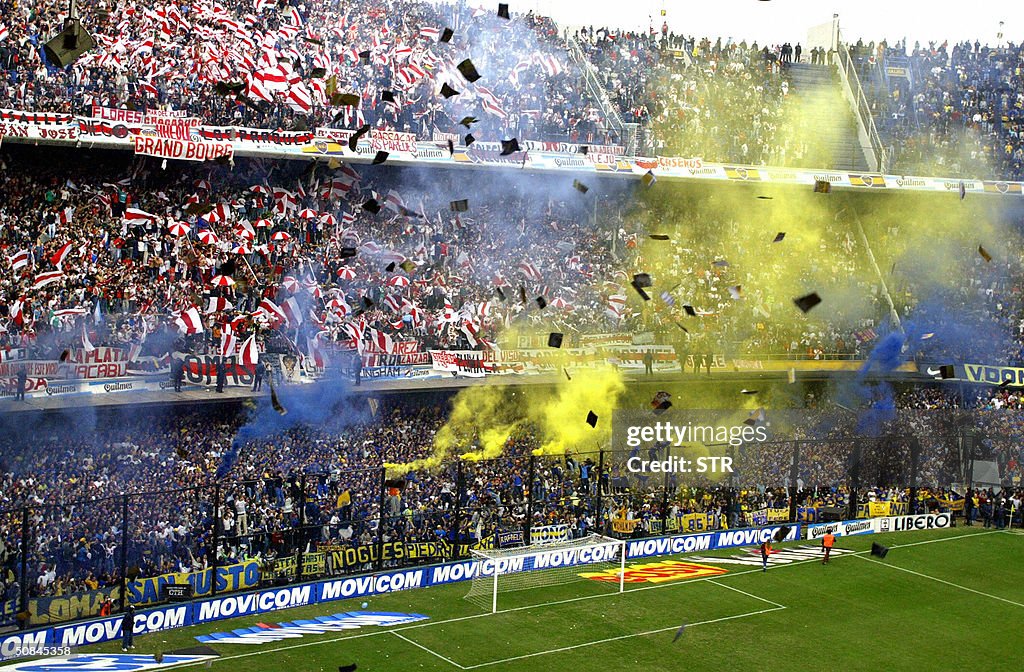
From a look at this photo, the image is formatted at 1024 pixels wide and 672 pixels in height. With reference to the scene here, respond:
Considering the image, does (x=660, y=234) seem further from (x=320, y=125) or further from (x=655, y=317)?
(x=320, y=125)

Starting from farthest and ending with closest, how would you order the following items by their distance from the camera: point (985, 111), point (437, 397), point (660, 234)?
point (985, 111) → point (660, 234) → point (437, 397)

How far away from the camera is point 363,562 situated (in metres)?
25.3

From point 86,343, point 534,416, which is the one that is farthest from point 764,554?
point 86,343

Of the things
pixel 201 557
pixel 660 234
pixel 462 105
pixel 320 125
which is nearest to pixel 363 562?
pixel 201 557

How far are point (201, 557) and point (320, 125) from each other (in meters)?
12.4

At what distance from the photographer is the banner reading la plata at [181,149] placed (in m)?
27.8

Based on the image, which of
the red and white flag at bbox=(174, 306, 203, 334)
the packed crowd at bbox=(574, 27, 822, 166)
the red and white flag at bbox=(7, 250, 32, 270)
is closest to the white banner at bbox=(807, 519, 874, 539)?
the packed crowd at bbox=(574, 27, 822, 166)

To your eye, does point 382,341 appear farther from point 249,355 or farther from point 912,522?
point 912,522

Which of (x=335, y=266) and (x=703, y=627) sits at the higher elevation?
(x=335, y=266)

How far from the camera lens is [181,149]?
28.2 metres

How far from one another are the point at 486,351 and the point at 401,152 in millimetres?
5484

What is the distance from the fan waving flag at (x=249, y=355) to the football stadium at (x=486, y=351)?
62mm

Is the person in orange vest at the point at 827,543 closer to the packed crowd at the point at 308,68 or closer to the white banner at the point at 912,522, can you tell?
the white banner at the point at 912,522

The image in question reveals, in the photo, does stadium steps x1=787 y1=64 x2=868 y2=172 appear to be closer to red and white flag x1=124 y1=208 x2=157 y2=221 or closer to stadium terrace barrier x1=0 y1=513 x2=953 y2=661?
stadium terrace barrier x1=0 y1=513 x2=953 y2=661
